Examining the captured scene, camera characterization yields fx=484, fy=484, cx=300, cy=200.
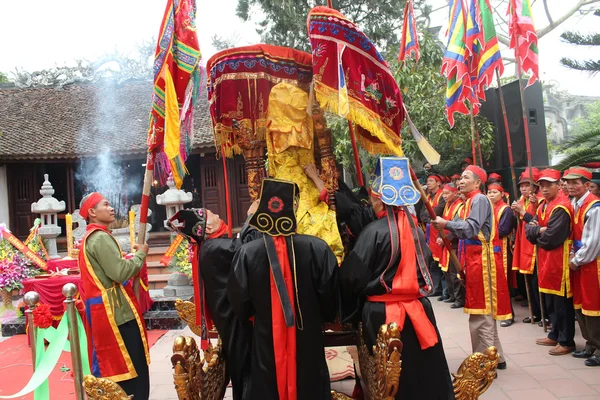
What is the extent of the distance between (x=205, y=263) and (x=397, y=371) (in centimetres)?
153

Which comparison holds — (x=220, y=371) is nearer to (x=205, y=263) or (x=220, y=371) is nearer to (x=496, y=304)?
(x=205, y=263)

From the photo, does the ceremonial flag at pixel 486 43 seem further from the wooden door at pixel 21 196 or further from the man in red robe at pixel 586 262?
the wooden door at pixel 21 196

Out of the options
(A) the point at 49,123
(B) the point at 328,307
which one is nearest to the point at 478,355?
(B) the point at 328,307

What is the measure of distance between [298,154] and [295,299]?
141cm

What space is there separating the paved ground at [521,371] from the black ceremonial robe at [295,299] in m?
1.69

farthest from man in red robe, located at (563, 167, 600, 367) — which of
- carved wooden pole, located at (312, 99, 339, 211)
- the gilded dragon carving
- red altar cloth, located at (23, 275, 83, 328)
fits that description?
red altar cloth, located at (23, 275, 83, 328)

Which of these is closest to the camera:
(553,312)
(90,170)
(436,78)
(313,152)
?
(313,152)

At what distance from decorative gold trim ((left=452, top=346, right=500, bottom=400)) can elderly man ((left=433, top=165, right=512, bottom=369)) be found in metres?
1.32

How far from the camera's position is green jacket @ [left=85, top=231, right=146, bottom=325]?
12.1ft

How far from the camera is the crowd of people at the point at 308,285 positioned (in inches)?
122

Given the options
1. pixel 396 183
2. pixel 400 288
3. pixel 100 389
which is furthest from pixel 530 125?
pixel 100 389

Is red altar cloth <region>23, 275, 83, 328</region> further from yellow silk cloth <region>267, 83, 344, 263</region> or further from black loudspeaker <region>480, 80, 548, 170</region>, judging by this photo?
black loudspeaker <region>480, 80, 548, 170</region>

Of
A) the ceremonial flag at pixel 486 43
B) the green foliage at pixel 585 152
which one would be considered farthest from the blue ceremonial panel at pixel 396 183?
the green foliage at pixel 585 152

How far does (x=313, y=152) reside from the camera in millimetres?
4207
